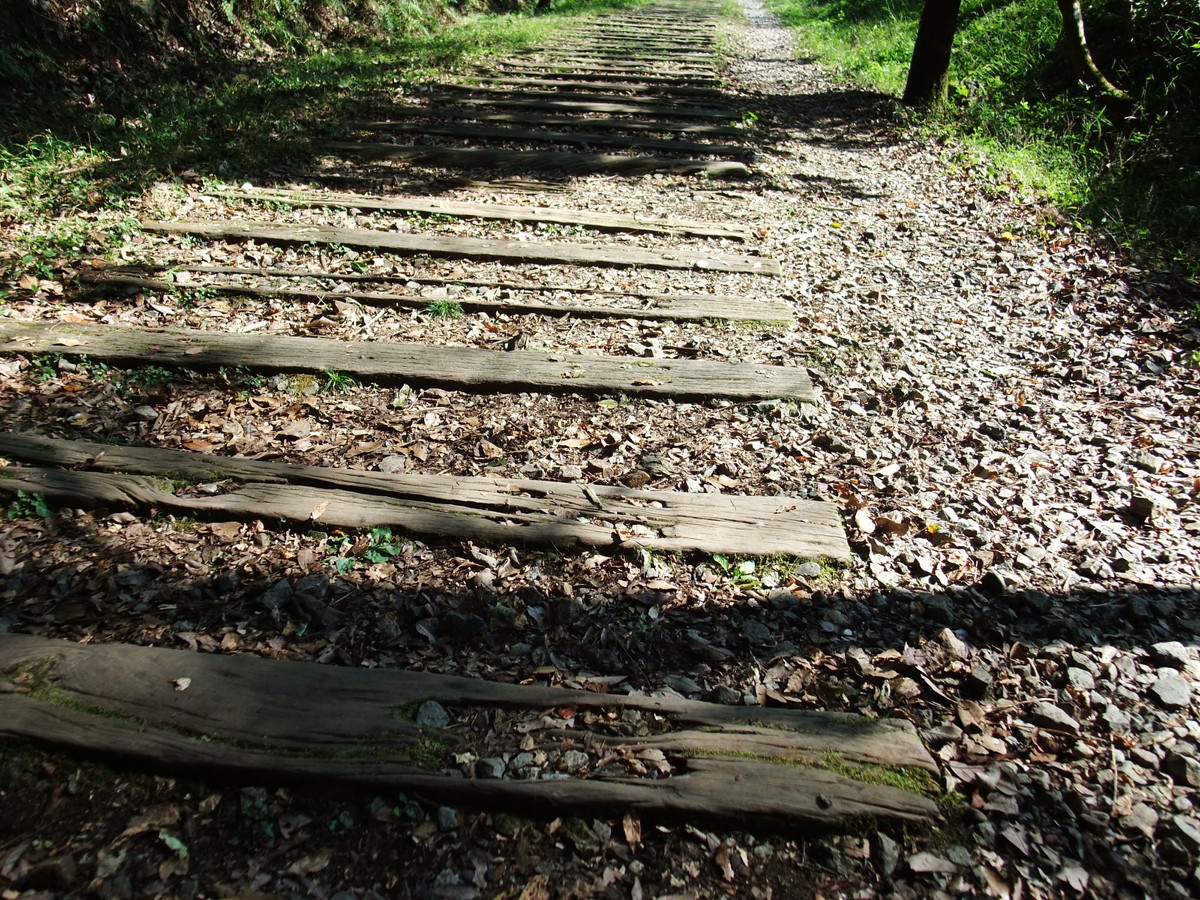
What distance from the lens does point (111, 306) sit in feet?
12.8

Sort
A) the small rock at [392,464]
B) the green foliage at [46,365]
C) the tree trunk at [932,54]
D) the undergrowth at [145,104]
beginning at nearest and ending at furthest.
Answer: the small rock at [392,464] → the green foliage at [46,365] → the undergrowth at [145,104] → the tree trunk at [932,54]

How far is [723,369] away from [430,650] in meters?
2.18

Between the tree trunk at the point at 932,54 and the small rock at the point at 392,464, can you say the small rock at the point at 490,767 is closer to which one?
the small rock at the point at 392,464

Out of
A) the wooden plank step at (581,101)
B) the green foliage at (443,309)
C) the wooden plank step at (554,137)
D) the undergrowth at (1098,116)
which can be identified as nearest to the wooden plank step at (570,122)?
the wooden plank step at (554,137)

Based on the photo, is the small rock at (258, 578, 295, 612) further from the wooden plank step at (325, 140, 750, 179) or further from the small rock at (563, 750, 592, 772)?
the wooden plank step at (325, 140, 750, 179)

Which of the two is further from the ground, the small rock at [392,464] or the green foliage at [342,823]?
the small rock at [392,464]

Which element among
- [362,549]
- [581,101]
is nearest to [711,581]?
[362,549]

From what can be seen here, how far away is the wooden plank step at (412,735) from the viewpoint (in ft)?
5.83

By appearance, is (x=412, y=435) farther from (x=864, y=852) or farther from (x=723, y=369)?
(x=864, y=852)

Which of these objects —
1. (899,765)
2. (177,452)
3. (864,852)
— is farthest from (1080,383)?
(177,452)

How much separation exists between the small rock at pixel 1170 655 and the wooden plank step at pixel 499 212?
3.95m

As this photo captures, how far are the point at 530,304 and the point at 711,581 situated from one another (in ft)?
7.62

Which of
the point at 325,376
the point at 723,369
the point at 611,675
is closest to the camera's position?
the point at 611,675

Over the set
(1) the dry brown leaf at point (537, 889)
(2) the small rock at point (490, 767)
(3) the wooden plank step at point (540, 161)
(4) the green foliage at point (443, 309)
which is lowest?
(1) the dry brown leaf at point (537, 889)
